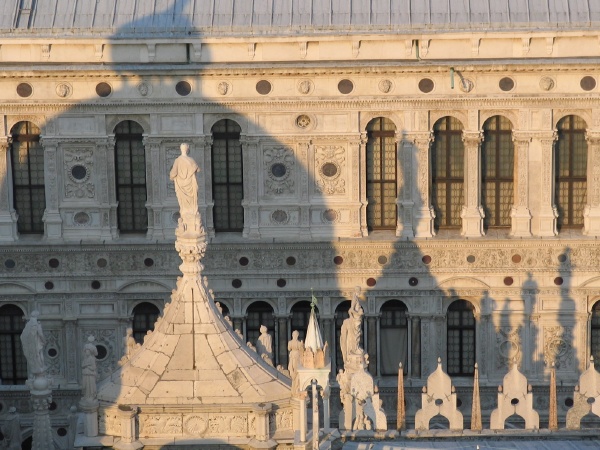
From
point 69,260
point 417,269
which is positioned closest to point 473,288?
point 417,269

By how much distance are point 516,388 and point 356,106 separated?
35.4 ft

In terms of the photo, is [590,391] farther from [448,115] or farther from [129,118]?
[129,118]

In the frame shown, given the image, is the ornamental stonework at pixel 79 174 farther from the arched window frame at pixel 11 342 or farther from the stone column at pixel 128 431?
the stone column at pixel 128 431

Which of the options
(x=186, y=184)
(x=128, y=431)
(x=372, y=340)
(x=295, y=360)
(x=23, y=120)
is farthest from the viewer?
(x=372, y=340)

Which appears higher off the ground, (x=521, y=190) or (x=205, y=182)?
(x=205, y=182)

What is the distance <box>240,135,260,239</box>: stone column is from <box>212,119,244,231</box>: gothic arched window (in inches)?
10.6

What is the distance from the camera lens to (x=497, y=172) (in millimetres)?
56344

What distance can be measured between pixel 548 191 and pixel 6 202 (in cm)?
1544

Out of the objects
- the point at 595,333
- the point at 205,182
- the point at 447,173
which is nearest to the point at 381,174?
the point at 447,173

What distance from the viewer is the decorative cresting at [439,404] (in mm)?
47344

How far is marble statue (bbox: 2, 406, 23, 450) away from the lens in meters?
48.7

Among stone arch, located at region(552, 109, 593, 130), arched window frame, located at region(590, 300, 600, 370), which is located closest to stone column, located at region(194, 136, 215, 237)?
stone arch, located at region(552, 109, 593, 130)

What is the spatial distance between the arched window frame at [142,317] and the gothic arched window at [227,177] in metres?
2.96

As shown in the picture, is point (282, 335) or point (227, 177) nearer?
point (282, 335)
